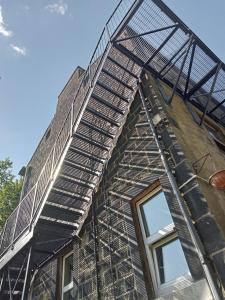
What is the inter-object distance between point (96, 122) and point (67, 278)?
3.89 meters

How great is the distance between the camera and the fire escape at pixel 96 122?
591 cm

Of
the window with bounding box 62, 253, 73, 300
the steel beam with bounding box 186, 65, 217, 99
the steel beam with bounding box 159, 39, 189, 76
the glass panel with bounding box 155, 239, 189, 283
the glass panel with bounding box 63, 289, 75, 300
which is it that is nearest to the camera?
the glass panel with bounding box 155, 239, 189, 283

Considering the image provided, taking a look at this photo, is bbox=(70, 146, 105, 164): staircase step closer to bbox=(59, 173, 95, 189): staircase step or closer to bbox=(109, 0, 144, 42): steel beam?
bbox=(59, 173, 95, 189): staircase step

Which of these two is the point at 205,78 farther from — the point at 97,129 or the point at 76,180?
the point at 76,180

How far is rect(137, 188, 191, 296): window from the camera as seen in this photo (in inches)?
153

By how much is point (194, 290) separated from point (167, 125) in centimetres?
290

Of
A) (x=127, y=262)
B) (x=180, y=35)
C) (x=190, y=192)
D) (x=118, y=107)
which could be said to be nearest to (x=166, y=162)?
(x=190, y=192)

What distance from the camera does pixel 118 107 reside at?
21.6ft

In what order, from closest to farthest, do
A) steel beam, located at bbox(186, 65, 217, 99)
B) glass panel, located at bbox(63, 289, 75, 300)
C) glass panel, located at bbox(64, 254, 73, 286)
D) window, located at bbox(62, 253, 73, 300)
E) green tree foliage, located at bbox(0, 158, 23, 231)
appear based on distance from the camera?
glass panel, located at bbox(63, 289, 75, 300) < window, located at bbox(62, 253, 73, 300) < glass panel, located at bbox(64, 254, 73, 286) < steel beam, located at bbox(186, 65, 217, 99) < green tree foliage, located at bbox(0, 158, 23, 231)

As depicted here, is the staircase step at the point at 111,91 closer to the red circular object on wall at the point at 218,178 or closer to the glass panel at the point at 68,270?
the red circular object on wall at the point at 218,178

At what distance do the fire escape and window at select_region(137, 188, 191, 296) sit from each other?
1885mm

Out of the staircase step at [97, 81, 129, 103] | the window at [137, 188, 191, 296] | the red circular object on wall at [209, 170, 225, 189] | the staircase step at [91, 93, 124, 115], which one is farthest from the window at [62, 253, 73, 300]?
the red circular object on wall at [209, 170, 225, 189]

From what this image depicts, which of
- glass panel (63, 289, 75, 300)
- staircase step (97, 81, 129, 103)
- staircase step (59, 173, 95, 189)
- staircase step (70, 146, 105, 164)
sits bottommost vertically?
glass panel (63, 289, 75, 300)

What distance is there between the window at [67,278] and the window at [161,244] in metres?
2.79
